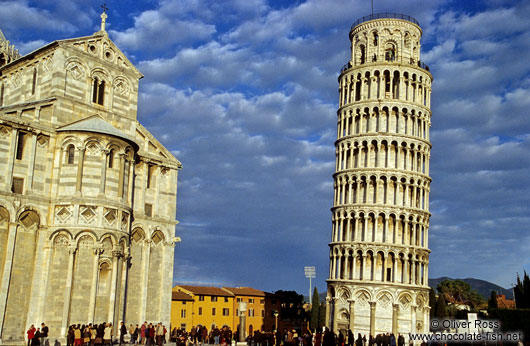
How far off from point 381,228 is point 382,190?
12.0 ft

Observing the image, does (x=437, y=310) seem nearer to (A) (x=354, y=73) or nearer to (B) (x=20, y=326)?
(A) (x=354, y=73)

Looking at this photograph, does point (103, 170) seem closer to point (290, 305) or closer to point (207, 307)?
point (207, 307)

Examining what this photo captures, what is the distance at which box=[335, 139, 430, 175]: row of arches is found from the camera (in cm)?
5625

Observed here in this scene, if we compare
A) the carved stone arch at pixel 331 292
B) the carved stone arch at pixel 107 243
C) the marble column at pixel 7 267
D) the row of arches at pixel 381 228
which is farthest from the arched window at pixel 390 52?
the marble column at pixel 7 267

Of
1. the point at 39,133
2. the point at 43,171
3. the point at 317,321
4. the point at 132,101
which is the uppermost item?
the point at 132,101

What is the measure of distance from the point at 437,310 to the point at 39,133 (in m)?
51.7

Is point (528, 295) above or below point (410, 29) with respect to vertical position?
below

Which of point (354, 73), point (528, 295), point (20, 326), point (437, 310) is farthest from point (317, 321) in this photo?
point (20, 326)

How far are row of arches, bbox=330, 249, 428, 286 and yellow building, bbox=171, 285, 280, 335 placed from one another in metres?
24.1

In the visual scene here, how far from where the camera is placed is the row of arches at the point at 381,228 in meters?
54.8

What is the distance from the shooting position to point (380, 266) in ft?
179

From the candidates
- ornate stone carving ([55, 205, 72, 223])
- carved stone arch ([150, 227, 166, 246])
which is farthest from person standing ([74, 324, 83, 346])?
carved stone arch ([150, 227, 166, 246])

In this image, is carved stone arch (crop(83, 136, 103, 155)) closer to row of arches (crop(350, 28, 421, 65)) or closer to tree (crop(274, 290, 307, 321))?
row of arches (crop(350, 28, 421, 65))

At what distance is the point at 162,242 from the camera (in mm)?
37938
